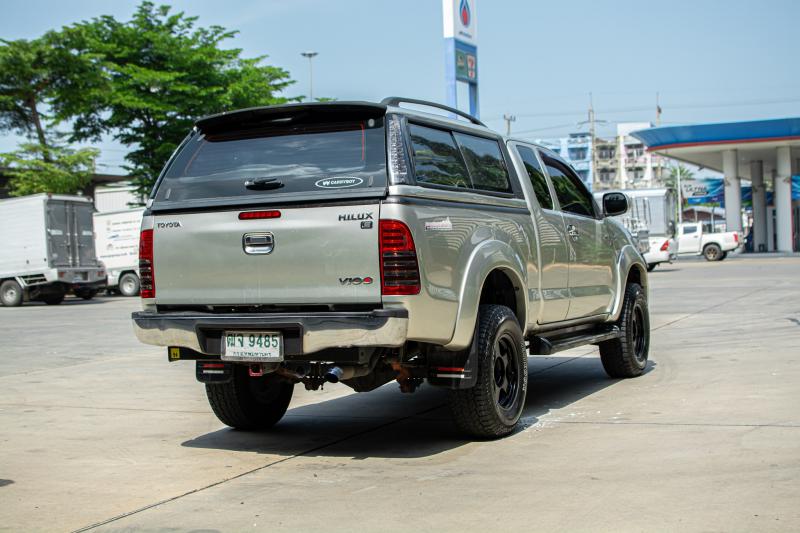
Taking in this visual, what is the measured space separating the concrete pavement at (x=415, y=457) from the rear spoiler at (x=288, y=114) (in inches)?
82.8

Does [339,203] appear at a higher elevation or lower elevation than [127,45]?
lower

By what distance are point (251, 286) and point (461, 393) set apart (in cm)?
147

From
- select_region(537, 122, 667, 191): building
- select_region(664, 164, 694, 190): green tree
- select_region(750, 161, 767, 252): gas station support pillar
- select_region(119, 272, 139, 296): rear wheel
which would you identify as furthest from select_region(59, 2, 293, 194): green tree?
select_region(537, 122, 667, 191): building

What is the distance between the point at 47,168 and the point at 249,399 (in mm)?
34581

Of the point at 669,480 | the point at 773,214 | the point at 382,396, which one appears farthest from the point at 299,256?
the point at 773,214

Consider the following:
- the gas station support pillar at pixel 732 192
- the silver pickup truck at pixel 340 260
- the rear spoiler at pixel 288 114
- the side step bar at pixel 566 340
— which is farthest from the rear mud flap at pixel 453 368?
the gas station support pillar at pixel 732 192

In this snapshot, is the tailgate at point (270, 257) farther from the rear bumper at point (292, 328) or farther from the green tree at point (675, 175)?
the green tree at point (675, 175)

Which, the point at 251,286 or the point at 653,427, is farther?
the point at 653,427

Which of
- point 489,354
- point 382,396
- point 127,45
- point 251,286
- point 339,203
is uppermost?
point 127,45

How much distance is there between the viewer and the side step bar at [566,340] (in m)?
7.26

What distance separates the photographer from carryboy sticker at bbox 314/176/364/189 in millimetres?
5625

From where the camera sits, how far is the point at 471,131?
22.3 feet

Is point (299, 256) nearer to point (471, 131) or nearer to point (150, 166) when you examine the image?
point (471, 131)

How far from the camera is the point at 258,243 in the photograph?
580 centimetres
